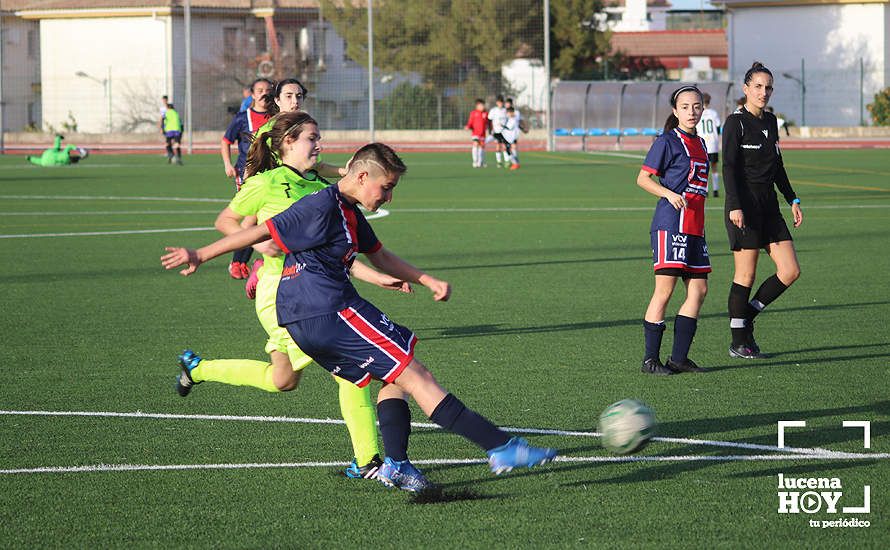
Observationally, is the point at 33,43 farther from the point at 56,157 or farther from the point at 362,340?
the point at 362,340

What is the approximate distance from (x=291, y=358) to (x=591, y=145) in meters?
45.9

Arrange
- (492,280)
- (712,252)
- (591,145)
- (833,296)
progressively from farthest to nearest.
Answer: (591,145), (712,252), (492,280), (833,296)

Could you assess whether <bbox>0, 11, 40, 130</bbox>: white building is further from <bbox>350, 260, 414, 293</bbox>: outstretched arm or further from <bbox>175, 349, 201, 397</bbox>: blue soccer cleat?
<bbox>350, 260, 414, 293</bbox>: outstretched arm

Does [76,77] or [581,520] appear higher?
[76,77]

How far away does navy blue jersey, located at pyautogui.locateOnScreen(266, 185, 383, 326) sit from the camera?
5.34 metres

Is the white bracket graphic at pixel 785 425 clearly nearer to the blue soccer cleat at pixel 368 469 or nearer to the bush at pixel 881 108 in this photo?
the blue soccer cleat at pixel 368 469

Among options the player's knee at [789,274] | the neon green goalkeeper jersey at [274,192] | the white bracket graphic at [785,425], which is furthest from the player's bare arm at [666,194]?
the neon green goalkeeper jersey at [274,192]

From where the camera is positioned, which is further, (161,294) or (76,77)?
(76,77)

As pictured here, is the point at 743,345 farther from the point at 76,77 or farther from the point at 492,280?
the point at 76,77

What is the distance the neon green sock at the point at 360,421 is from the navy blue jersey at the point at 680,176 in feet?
10.7

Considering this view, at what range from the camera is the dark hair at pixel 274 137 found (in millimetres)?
6062

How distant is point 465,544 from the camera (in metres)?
4.92

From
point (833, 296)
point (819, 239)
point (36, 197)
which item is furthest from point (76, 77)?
point (833, 296)

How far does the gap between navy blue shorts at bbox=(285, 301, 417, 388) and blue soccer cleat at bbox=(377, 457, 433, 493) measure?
1.43 feet
